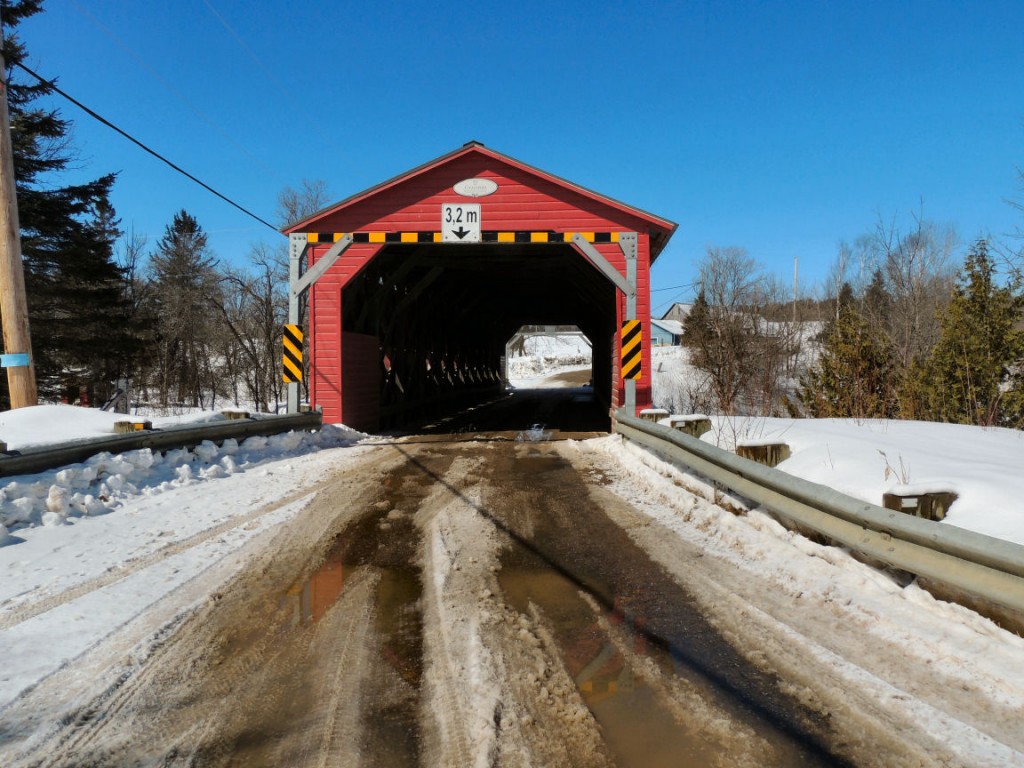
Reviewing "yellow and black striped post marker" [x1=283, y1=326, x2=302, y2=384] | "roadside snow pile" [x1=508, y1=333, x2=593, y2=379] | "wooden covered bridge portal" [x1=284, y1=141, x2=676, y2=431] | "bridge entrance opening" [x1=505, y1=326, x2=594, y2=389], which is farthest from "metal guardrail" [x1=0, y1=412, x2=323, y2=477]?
"roadside snow pile" [x1=508, y1=333, x2=593, y2=379]

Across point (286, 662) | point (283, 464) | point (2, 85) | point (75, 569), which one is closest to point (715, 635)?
point (286, 662)

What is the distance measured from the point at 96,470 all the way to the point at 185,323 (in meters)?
28.7

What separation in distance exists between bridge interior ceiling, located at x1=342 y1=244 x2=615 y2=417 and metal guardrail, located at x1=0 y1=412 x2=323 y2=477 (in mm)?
3823

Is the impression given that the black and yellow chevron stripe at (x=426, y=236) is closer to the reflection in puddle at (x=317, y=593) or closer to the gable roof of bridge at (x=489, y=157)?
the gable roof of bridge at (x=489, y=157)

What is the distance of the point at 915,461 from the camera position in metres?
4.83

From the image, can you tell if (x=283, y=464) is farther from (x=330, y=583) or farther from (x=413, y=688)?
(x=413, y=688)

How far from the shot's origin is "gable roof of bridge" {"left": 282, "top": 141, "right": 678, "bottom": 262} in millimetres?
11656

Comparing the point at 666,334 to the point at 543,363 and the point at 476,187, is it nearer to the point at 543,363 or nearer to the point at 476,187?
the point at 543,363

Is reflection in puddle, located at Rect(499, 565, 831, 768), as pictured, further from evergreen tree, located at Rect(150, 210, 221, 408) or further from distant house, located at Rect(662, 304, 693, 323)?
distant house, located at Rect(662, 304, 693, 323)

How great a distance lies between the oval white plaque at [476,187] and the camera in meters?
11.9

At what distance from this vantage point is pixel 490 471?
8.02m

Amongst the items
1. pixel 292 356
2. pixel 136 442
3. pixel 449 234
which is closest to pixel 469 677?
pixel 136 442

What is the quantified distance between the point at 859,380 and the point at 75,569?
11.5 metres

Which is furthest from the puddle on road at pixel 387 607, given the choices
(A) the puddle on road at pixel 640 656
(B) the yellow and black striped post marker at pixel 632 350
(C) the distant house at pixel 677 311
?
(C) the distant house at pixel 677 311
